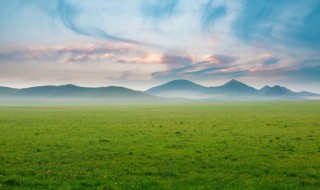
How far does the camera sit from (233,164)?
18.1m

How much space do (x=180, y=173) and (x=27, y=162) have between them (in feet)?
30.8

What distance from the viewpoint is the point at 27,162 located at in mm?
18891

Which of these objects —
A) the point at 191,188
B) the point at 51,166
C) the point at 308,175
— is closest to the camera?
the point at 191,188

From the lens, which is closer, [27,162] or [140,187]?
[140,187]

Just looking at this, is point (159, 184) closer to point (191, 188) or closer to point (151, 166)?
point (191, 188)

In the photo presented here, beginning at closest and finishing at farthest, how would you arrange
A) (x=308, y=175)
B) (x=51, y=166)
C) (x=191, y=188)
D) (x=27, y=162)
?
(x=191, y=188) < (x=308, y=175) < (x=51, y=166) < (x=27, y=162)

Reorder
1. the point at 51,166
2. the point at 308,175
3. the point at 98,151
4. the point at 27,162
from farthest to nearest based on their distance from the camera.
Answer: the point at 98,151, the point at 27,162, the point at 51,166, the point at 308,175

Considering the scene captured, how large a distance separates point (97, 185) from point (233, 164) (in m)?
8.10

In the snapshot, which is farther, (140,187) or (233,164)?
(233,164)

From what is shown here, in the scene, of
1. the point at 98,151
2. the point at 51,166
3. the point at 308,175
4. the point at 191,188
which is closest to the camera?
the point at 191,188

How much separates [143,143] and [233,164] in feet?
34.3

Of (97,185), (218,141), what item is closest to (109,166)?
(97,185)

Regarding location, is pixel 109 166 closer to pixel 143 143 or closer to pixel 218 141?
pixel 143 143

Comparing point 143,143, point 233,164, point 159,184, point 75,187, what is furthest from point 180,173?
point 143,143
